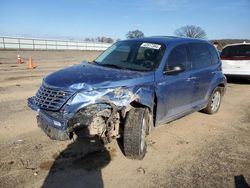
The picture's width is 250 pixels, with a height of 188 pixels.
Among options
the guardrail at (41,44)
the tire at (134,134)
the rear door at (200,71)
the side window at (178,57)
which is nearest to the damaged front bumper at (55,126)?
the tire at (134,134)

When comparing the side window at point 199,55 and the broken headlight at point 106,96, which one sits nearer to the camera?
the broken headlight at point 106,96

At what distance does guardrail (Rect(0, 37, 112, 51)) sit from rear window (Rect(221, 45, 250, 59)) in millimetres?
33779

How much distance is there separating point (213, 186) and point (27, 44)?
1709 inches

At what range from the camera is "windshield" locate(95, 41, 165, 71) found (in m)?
5.66

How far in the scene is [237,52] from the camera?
13062 millimetres

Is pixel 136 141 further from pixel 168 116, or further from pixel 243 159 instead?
pixel 243 159

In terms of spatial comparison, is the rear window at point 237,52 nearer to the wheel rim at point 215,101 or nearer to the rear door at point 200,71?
the wheel rim at point 215,101

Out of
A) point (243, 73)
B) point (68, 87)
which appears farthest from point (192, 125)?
point (243, 73)

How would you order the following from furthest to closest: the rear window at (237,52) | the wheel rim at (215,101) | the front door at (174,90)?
the rear window at (237,52)
the wheel rim at (215,101)
the front door at (174,90)

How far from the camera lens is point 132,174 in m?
4.54

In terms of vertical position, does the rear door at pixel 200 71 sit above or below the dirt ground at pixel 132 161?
above

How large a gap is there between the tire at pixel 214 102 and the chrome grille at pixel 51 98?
425 cm

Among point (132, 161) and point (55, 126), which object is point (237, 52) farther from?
point (55, 126)

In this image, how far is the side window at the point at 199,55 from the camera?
6699 mm
